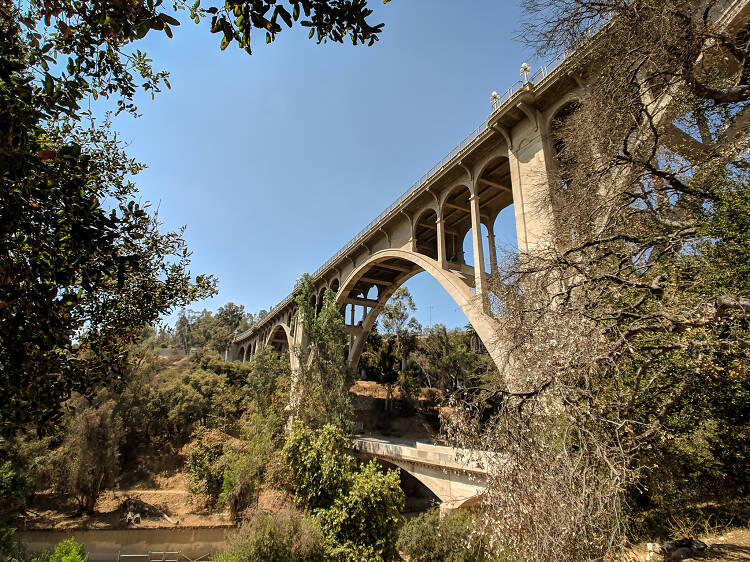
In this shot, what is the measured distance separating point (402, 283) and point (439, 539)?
1699cm

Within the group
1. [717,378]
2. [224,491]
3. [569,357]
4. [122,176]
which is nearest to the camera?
[569,357]

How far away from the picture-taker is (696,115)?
18.4 ft

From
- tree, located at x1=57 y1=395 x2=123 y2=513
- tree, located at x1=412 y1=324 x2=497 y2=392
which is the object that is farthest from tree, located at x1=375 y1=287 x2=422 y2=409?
tree, located at x1=57 y1=395 x2=123 y2=513

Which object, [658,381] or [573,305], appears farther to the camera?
[658,381]

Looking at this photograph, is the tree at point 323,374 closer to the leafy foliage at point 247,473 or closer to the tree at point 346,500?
the leafy foliage at point 247,473

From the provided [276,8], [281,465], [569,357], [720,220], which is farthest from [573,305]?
[281,465]

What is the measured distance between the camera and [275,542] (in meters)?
8.85

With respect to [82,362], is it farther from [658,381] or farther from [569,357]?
[658,381]

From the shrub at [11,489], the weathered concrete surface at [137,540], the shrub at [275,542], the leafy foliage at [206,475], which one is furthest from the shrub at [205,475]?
the shrub at [275,542]

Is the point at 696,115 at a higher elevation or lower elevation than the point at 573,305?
higher

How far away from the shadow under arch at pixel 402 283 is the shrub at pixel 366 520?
16.5 feet

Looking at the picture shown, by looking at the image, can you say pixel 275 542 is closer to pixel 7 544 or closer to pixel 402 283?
pixel 7 544

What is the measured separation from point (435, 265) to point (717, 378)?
35.2 feet

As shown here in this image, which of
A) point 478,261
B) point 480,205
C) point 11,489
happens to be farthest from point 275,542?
point 480,205
